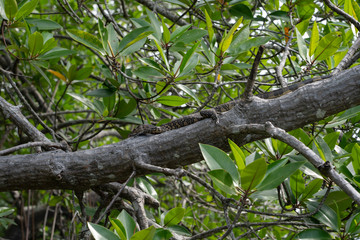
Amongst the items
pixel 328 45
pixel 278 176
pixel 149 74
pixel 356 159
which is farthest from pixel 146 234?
pixel 328 45

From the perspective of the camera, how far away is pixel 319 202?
2.09 metres

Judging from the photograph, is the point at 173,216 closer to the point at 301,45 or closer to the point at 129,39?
the point at 129,39

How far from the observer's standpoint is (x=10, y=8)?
111 inches

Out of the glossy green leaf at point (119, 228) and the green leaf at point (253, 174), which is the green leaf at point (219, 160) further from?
the glossy green leaf at point (119, 228)

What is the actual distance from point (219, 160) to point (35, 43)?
1.98m

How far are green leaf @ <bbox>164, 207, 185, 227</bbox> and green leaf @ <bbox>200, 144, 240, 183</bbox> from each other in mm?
557

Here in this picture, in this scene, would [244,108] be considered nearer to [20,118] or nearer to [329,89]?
[329,89]

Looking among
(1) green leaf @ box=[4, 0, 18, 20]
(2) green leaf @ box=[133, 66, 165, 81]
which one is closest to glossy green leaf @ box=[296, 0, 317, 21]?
(2) green leaf @ box=[133, 66, 165, 81]

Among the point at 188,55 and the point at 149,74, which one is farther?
the point at 149,74

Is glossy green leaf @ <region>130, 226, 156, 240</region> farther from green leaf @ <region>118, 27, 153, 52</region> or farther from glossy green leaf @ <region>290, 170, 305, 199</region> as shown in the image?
green leaf @ <region>118, 27, 153, 52</region>

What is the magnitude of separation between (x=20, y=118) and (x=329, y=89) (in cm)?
224

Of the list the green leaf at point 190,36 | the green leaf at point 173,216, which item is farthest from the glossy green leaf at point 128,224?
the green leaf at point 190,36

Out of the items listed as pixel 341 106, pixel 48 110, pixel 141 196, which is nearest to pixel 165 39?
pixel 141 196

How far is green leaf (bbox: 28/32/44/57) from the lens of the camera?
294cm
